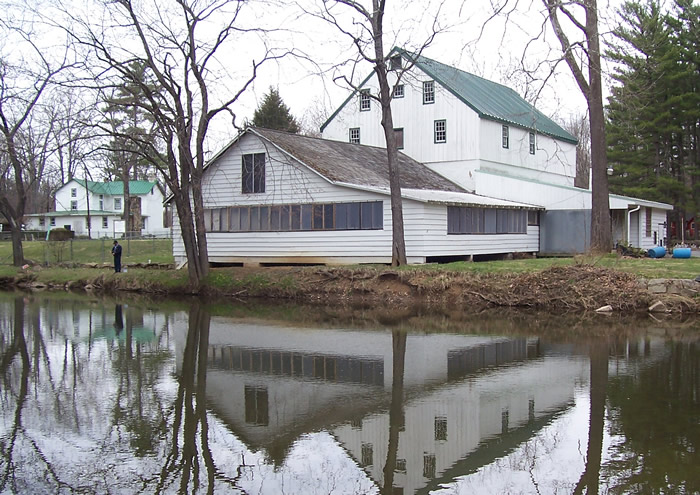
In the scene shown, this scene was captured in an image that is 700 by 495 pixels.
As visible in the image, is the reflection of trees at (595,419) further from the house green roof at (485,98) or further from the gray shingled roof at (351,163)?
the house green roof at (485,98)

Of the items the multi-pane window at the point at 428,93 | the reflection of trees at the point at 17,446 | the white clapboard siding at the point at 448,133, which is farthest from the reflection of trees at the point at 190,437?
the multi-pane window at the point at 428,93

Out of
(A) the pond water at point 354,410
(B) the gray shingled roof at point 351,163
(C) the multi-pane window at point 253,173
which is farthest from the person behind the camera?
(C) the multi-pane window at point 253,173

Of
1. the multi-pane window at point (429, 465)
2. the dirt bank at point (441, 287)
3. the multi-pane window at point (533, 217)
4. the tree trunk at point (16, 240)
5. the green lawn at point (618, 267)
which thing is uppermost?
the multi-pane window at point (533, 217)

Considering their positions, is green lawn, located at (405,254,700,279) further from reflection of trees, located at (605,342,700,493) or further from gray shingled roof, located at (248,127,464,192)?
reflection of trees, located at (605,342,700,493)

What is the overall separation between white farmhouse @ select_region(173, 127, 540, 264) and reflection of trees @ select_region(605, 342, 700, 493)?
1530cm

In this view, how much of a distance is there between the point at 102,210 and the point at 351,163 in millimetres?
50177

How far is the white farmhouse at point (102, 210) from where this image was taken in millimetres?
71625

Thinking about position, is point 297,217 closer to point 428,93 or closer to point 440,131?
point 440,131

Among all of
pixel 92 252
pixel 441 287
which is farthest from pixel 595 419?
pixel 92 252

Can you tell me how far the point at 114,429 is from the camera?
8.55m

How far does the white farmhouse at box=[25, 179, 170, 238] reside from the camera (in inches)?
2820

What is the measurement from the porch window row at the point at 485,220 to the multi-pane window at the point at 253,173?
7788 millimetres

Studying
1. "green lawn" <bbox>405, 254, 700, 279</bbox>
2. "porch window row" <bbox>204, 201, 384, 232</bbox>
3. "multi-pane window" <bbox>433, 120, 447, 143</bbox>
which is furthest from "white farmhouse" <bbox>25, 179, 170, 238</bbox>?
"green lawn" <bbox>405, 254, 700, 279</bbox>

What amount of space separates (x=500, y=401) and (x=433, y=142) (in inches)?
1069
